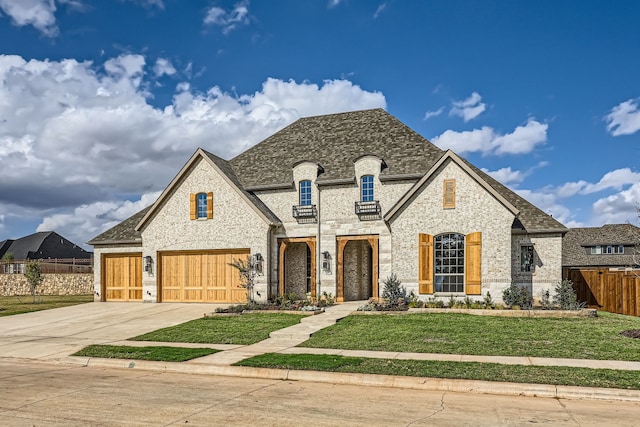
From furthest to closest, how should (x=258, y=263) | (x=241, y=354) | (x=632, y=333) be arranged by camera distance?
(x=258, y=263), (x=632, y=333), (x=241, y=354)

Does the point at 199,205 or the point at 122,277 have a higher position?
the point at 199,205

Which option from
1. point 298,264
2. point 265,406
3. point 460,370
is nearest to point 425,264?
point 298,264

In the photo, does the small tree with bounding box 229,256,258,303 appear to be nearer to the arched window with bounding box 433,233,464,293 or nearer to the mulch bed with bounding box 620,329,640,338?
the arched window with bounding box 433,233,464,293

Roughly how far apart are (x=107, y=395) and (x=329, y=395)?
3741mm

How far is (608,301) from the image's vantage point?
22.6 m

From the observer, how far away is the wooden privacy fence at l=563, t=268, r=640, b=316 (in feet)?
69.1

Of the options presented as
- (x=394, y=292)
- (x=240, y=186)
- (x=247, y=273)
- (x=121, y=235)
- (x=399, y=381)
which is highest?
(x=240, y=186)

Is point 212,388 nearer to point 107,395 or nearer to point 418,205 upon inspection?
point 107,395

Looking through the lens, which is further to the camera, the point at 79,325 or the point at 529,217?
the point at 529,217

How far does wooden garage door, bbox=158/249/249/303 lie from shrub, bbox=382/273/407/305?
22.4ft

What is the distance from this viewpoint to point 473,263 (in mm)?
21422

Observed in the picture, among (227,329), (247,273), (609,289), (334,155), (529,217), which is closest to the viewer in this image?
(227,329)

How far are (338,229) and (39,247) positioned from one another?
51.2 meters

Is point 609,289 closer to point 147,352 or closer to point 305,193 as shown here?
point 305,193
